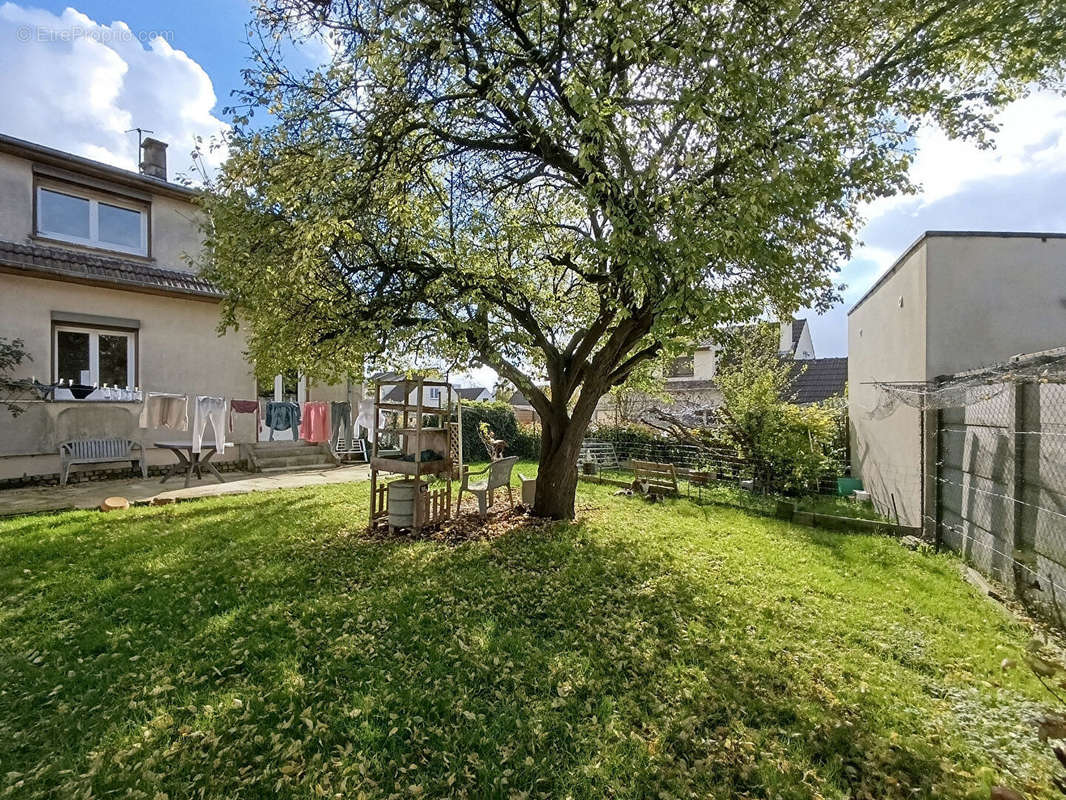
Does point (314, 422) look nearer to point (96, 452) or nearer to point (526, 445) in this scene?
point (96, 452)

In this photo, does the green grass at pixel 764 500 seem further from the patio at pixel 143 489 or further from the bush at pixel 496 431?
the patio at pixel 143 489

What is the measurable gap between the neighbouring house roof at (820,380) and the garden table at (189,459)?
693 inches

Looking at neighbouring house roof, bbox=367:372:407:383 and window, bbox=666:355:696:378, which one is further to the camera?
window, bbox=666:355:696:378

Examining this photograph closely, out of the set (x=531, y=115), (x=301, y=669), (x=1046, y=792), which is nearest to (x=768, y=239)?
(x=531, y=115)

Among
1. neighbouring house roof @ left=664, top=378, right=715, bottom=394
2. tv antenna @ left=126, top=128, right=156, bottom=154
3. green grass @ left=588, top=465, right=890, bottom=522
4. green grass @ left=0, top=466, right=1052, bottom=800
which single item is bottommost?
green grass @ left=588, top=465, right=890, bottom=522

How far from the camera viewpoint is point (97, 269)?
10.3 meters

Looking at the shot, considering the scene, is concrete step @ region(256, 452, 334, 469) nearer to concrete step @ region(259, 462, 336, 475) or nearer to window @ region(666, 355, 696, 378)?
concrete step @ region(259, 462, 336, 475)

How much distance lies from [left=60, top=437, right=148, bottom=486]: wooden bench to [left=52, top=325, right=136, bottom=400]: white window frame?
943 mm

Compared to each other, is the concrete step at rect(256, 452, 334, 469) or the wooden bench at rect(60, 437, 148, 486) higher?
the wooden bench at rect(60, 437, 148, 486)

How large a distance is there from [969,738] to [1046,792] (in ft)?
1.34

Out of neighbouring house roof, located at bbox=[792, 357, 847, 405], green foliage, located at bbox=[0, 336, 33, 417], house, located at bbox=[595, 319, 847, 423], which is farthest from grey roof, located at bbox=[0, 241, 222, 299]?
neighbouring house roof, located at bbox=[792, 357, 847, 405]

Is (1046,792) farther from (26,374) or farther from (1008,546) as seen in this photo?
(26,374)

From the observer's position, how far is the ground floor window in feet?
33.3

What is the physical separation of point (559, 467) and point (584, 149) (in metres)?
4.83
